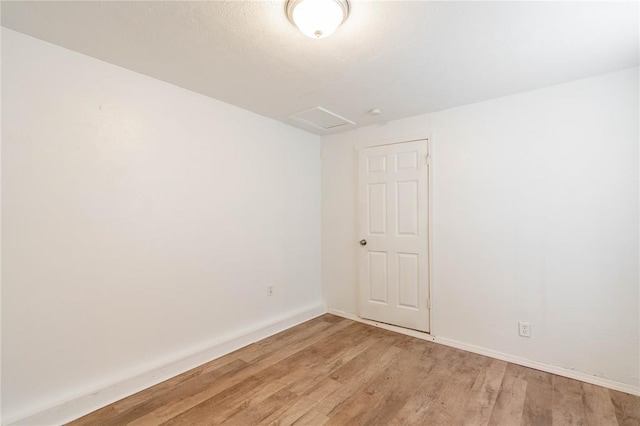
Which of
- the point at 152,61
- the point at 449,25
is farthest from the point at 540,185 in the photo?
the point at 152,61

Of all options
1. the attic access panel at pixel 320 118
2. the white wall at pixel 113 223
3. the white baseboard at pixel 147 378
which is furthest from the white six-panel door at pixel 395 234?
the white wall at pixel 113 223

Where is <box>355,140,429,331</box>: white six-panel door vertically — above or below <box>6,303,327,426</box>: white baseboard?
above

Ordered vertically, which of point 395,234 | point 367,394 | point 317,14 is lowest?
point 367,394

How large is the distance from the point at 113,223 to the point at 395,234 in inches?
103

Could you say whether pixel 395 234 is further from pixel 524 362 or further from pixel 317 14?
pixel 317 14

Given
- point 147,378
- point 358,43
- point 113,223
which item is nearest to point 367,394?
point 147,378

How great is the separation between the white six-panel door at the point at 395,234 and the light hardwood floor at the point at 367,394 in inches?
22.3

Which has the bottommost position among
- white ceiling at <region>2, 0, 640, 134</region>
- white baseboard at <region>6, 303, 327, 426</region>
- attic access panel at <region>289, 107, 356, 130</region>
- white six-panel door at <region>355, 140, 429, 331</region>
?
white baseboard at <region>6, 303, 327, 426</region>

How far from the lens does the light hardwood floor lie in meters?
1.78

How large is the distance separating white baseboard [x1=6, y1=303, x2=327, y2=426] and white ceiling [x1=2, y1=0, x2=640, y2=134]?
225 cm

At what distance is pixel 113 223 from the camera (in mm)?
2016

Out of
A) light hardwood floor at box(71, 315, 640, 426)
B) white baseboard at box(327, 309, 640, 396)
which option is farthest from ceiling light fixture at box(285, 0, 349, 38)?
white baseboard at box(327, 309, 640, 396)

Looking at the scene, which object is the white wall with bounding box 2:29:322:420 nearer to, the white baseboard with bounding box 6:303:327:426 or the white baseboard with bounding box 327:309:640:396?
the white baseboard with bounding box 6:303:327:426

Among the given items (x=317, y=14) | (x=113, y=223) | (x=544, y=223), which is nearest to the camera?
(x=317, y=14)
